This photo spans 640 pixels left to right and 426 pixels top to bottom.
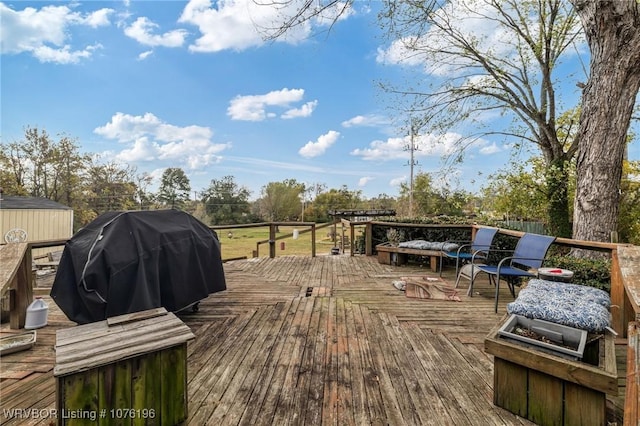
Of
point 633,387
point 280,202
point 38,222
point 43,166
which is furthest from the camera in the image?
point 280,202

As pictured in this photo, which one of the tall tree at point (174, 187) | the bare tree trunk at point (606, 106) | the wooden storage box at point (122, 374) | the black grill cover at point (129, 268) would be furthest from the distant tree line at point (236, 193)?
the wooden storage box at point (122, 374)

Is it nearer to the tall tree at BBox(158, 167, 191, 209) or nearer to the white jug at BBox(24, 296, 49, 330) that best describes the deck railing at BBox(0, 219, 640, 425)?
the white jug at BBox(24, 296, 49, 330)

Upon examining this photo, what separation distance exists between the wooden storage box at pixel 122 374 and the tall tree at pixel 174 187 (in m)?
22.6

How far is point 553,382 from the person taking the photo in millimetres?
1410

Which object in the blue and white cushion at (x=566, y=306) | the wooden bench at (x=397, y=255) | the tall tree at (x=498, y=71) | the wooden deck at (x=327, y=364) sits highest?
the tall tree at (x=498, y=71)

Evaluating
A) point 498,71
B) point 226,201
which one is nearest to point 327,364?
point 498,71

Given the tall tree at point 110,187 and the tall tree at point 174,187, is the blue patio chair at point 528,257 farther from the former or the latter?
the tall tree at point 174,187

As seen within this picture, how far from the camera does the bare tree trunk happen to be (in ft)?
13.2

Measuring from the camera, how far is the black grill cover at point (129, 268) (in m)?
2.24

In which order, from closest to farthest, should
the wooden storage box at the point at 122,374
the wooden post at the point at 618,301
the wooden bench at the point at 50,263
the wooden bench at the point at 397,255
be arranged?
1. the wooden storage box at the point at 122,374
2. the wooden post at the point at 618,301
3. the wooden bench at the point at 397,255
4. the wooden bench at the point at 50,263

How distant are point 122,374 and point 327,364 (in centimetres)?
125

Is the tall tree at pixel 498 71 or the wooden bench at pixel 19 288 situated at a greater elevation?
the tall tree at pixel 498 71

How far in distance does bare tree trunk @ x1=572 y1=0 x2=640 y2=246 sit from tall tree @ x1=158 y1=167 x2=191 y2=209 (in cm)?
2288

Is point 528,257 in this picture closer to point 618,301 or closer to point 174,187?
point 618,301
